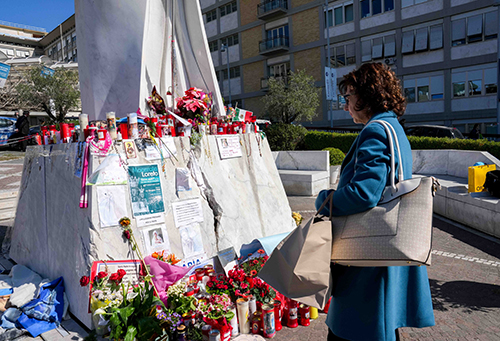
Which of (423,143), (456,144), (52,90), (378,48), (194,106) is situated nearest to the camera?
(194,106)

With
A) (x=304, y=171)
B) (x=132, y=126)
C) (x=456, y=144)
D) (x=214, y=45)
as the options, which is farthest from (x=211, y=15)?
(x=132, y=126)

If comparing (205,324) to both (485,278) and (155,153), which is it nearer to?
(155,153)

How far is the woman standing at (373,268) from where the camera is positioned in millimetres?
1613

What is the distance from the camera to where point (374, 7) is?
23438mm

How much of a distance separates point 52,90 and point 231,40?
16081mm

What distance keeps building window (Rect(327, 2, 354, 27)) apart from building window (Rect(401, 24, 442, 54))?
4.29m

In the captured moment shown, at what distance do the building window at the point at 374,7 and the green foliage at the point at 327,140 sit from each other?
12.4 m

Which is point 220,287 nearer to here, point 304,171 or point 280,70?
point 304,171

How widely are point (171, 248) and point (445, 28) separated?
2340cm

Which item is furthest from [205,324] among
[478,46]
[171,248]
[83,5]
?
[478,46]

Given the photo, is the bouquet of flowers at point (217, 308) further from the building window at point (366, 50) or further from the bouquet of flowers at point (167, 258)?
the building window at point (366, 50)

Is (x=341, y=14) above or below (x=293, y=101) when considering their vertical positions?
above

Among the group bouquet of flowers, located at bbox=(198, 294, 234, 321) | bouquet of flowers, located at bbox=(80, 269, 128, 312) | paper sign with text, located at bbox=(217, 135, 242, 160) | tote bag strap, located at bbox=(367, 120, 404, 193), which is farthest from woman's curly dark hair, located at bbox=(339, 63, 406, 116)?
paper sign with text, located at bbox=(217, 135, 242, 160)

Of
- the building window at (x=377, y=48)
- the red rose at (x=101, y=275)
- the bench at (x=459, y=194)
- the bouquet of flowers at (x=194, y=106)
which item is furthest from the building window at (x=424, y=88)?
the red rose at (x=101, y=275)
